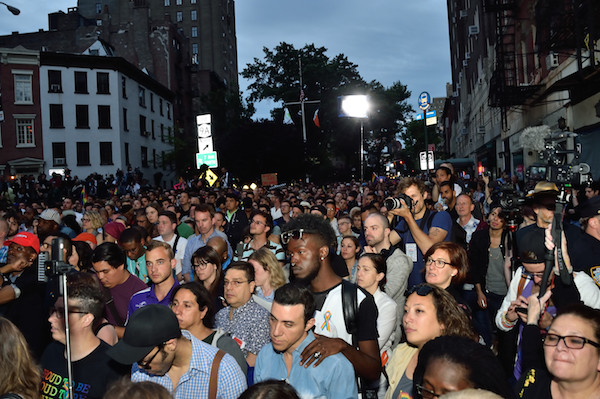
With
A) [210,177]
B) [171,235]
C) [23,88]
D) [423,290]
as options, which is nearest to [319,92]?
[23,88]

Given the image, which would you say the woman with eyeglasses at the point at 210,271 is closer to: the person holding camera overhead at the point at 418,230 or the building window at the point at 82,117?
the person holding camera overhead at the point at 418,230

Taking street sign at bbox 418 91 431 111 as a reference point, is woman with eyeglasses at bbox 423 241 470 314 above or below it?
below

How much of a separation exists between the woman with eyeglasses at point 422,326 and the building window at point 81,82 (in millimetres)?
44950

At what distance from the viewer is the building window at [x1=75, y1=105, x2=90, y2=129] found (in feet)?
144

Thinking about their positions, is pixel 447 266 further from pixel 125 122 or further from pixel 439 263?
pixel 125 122

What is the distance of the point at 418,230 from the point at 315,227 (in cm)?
152

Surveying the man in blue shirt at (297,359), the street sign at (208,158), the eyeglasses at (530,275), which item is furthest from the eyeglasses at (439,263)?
the street sign at (208,158)

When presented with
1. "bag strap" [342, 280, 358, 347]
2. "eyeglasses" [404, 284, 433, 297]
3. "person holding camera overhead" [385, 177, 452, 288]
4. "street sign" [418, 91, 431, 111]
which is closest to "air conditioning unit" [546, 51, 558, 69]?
"street sign" [418, 91, 431, 111]

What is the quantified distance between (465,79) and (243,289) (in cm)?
5234

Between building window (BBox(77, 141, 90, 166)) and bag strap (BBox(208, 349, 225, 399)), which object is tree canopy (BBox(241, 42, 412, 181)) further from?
bag strap (BBox(208, 349, 225, 399))

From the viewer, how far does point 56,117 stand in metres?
43.2

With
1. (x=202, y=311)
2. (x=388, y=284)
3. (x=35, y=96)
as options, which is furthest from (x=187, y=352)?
(x=35, y=96)

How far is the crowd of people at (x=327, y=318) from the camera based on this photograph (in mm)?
2906

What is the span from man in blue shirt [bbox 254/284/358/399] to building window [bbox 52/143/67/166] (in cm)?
4372
